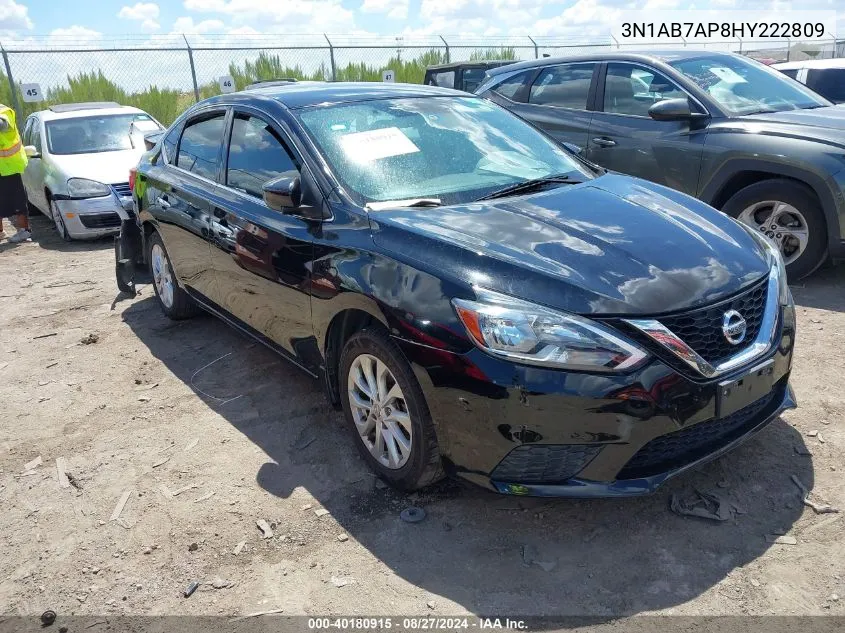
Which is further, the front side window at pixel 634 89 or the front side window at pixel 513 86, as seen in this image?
the front side window at pixel 513 86

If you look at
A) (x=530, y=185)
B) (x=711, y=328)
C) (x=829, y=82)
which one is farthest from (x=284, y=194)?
(x=829, y=82)

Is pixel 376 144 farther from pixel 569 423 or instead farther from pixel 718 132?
→ pixel 718 132

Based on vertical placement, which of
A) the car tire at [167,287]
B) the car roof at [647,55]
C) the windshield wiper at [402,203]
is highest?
the car roof at [647,55]

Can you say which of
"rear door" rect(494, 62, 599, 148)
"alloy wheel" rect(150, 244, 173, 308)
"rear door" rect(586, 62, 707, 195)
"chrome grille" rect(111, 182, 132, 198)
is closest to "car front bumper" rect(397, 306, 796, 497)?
"alloy wheel" rect(150, 244, 173, 308)

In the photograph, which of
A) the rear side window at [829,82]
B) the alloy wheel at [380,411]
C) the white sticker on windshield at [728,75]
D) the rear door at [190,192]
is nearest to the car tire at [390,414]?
the alloy wheel at [380,411]

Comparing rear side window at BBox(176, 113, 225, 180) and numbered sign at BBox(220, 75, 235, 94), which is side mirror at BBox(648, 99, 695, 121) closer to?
rear side window at BBox(176, 113, 225, 180)

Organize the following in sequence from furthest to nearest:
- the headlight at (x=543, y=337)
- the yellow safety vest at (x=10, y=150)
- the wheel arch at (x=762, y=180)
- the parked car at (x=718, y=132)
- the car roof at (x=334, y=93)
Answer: the yellow safety vest at (x=10, y=150)
the parked car at (x=718, y=132)
the wheel arch at (x=762, y=180)
the car roof at (x=334, y=93)
the headlight at (x=543, y=337)

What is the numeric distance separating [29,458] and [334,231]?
2.10m

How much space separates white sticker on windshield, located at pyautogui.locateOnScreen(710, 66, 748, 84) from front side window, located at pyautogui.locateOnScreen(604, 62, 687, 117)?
1.60 ft

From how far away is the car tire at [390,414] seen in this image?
297 cm

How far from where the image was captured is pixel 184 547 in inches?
122

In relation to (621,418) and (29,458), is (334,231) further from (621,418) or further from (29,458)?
(29,458)

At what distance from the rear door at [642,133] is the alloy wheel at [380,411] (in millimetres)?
3816

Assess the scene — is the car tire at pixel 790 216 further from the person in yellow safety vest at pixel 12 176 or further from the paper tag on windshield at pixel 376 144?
the person in yellow safety vest at pixel 12 176
